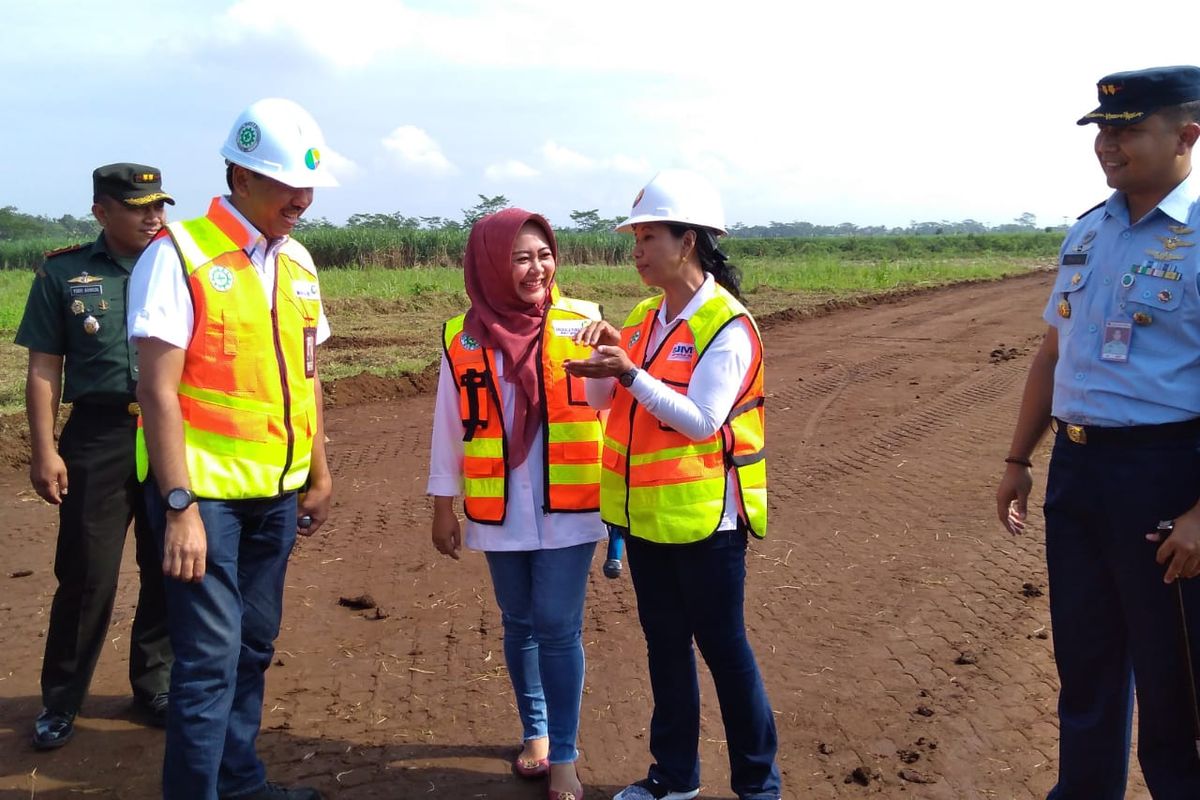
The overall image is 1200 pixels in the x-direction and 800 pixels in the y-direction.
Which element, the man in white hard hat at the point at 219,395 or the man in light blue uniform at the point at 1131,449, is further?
the man in white hard hat at the point at 219,395

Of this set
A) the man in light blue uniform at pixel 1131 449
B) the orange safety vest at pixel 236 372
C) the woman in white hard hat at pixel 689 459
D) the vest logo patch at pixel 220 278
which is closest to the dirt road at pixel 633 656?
the woman in white hard hat at pixel 689 459

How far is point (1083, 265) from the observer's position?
2.96 meters

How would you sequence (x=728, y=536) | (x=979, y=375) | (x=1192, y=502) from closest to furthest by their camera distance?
(x=1192, y=502), (x=728, y=536), (x=979, y=375)

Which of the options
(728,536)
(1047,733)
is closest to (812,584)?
(1047,733)

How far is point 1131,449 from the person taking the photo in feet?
9.06

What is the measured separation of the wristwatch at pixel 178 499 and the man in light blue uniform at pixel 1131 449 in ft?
8.08

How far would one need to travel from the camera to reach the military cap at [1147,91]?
2.66 meters

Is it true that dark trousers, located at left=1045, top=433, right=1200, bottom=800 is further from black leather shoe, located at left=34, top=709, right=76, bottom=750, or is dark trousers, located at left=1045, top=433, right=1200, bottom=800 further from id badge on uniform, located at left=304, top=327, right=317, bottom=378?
black leather shoe, located at left=34, top=709, right=76, bottom=750

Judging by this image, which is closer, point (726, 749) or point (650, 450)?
point (650, 450)

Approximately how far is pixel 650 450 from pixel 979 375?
9163 mm

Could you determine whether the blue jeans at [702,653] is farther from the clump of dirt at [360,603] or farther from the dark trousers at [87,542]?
the clump of dirt at [360,603]

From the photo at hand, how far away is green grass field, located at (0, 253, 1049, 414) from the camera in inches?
456

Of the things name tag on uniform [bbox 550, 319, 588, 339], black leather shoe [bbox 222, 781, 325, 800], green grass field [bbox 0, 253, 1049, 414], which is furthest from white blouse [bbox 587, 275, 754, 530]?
green grass field [bbox 0, 253, 1049, 414]

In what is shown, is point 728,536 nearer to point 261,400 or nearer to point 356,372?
point 261,400
